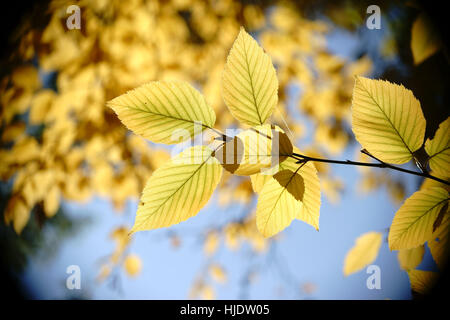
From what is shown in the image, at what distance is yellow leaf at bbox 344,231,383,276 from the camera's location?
0.33m

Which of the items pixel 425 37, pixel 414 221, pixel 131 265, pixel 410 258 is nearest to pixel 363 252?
pixel 410 258

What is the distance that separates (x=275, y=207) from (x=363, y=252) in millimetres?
273

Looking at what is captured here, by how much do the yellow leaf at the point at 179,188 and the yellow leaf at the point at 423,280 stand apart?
0.20 metres

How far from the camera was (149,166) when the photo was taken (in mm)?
1446

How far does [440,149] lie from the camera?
6.2 inches

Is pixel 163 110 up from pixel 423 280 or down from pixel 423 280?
up

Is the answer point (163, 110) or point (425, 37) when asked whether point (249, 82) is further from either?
point (425, 37)

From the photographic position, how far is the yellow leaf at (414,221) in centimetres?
16

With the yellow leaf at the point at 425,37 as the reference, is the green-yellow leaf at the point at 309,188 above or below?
below

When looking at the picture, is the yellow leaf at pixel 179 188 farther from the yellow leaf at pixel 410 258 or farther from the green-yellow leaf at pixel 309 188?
the yellow leaf at pixel 410 258

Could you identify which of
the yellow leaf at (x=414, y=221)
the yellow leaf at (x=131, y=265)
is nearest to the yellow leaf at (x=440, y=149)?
the yellow leaf at (x=414, y=221)

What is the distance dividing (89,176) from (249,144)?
57.3 inches

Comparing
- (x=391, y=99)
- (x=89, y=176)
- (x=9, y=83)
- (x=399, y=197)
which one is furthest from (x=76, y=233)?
(x=391, y=99)

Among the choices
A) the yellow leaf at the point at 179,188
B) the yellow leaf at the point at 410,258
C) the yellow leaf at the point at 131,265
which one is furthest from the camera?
the yellow leaf at the point at 131,265
